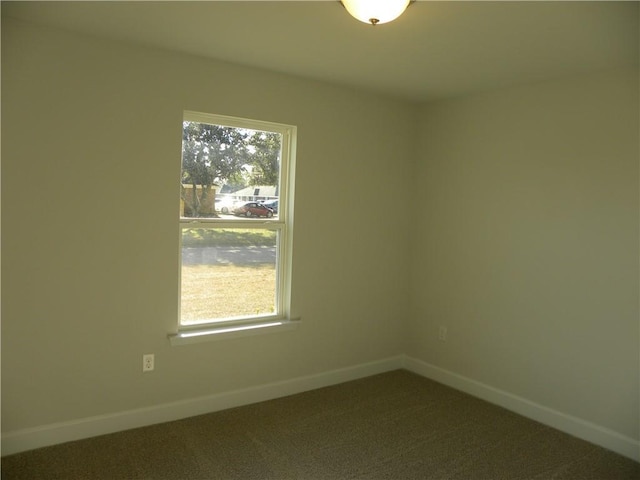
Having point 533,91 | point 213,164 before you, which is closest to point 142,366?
point 213,164

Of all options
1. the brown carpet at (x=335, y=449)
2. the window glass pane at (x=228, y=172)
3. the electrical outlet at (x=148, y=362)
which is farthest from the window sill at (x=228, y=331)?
the window glass pane at (x=228, y=172)

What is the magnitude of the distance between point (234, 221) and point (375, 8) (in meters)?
1.75

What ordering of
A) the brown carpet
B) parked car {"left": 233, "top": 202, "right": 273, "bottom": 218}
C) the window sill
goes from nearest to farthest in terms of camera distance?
1. the brown carpet
2. the window sill
3. parked car {"left": 233, "top": 202, "right": 273, "bottom": 218}

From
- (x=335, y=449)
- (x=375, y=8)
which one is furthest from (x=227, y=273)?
(x=375, y=8)

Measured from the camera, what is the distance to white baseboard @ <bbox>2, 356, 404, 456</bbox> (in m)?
2.56

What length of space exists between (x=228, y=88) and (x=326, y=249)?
1351 millimetres

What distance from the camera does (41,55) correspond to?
8.14 feet

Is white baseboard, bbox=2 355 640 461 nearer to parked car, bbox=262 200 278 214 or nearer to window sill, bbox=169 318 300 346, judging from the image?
window sill, bbox=169 318 300 346

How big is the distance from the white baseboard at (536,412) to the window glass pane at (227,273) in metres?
1.48

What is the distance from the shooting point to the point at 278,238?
11.3 feet

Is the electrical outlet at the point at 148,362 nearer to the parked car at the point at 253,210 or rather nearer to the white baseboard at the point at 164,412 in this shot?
the white baseboard at the point at 164,412

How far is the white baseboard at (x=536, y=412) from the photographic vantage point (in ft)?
9.24

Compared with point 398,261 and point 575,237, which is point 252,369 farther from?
point 575,237

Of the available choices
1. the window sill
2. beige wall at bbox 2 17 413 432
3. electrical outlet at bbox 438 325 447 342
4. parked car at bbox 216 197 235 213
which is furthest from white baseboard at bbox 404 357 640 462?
parked car at bbox 216 197 235 213
